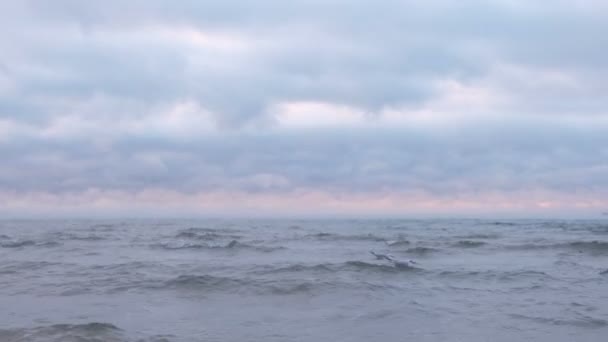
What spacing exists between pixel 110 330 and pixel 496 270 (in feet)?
51.2

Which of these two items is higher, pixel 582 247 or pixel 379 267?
pixel 582 247

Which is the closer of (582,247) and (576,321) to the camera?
(576,321)

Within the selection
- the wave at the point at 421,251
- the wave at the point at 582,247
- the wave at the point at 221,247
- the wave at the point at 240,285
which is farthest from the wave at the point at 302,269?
the wave at the point at 582,247

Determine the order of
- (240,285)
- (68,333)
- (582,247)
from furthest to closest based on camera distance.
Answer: (582,247) → (240,285) → (68,333)

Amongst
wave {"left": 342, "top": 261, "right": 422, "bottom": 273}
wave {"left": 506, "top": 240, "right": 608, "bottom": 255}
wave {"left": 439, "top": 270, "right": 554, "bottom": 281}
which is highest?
wave {"left": 506, "top": 240, "right": 608, "bottom": 255}

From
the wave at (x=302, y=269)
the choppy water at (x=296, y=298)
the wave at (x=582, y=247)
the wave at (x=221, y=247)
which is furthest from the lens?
the wave at (x=221, y=247)

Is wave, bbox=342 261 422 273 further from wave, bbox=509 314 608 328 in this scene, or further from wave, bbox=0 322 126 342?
wave, bbox=0 322 126 342

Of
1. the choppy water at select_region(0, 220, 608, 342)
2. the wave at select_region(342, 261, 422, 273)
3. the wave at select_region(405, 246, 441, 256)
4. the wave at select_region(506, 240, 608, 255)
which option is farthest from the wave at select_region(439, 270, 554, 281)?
the wave at select_region(506, 240, 608, 255)

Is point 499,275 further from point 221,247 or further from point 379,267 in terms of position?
point 221,247

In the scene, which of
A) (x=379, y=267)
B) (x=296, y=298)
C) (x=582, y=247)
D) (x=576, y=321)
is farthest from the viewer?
(x=582, y=247)

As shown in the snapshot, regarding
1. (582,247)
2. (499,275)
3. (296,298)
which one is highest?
(582,247)

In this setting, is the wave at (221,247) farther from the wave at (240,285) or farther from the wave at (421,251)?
the wave at (240,285)

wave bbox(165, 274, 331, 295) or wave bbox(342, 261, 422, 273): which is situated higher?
wave bbox(342, 261, 422, 273)

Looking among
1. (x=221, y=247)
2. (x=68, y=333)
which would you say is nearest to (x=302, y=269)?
(x=68, y=333)
